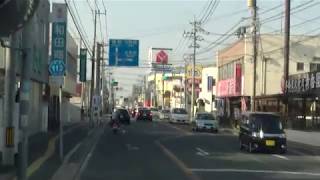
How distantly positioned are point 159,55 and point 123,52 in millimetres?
58727

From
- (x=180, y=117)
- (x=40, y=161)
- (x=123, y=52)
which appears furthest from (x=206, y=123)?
(x=40, y=161)

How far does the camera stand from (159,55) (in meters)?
119

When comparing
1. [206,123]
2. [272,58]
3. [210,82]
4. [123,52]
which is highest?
[272,58]

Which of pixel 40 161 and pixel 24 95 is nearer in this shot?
pixel 24 95

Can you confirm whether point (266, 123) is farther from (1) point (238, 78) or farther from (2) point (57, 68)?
(1) point (238, 78)

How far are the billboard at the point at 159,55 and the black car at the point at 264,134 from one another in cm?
8246

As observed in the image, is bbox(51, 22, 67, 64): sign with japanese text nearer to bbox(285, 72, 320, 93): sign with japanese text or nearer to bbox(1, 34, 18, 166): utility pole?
bbox(1, 34, 18, 166): utility pole

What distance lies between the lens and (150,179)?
1828 centimetres

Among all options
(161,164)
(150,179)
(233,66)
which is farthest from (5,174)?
(233,66)

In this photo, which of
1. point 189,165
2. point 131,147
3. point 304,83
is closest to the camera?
point 189,165

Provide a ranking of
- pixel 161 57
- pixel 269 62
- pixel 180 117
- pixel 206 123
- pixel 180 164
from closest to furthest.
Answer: pixel 180 164 → pixel 206 123 → pixel 269 62 → pixel 180 117 → pixel 161 57

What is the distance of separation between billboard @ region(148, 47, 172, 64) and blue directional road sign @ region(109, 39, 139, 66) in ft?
177

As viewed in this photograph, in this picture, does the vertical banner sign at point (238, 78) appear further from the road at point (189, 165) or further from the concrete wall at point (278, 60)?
the road at point (189, 165)

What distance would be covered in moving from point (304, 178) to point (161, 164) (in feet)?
17.8
